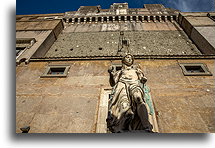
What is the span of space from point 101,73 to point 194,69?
350cm

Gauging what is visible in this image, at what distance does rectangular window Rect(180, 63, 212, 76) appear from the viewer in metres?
6.24

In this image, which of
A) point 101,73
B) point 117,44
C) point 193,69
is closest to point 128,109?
point 101,73

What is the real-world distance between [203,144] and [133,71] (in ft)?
7.22

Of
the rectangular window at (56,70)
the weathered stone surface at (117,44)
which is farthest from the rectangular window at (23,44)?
the rectangular window at (56,70)

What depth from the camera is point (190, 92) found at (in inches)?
215

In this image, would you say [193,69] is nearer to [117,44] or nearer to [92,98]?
[92,98]

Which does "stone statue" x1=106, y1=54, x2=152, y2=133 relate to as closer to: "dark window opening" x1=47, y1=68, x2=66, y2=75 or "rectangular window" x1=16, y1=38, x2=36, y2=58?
"dark window opening" x1=47, y1=68, x2=66, y2=75

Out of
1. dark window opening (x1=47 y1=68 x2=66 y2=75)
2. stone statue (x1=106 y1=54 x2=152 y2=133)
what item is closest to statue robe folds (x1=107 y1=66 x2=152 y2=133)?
stone statue (x1=106 y1=54 x2=152 y2=133)

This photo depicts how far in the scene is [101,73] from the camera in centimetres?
654

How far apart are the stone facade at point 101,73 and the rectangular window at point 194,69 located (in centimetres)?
16

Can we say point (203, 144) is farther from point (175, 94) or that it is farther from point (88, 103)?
point (88, 103)

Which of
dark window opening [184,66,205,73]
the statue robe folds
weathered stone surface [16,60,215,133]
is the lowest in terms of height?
weathered stone surface [16,60,215,133]

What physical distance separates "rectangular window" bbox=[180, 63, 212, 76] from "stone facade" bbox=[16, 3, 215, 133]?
6.1 inches

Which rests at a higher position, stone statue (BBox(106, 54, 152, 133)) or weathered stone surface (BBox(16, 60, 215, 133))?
stone statue (BBox(106, 54, 152, 133))
